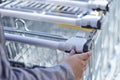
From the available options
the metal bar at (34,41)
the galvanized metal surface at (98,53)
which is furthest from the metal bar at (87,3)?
the metal bar at (34,41)

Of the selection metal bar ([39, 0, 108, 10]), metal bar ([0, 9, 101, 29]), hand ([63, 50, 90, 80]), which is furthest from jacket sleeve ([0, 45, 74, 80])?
metal bar ([39, 0, 108, 10])

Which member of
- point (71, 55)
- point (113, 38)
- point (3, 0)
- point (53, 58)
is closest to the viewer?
point (71, 55)

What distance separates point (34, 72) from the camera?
2.43 ft

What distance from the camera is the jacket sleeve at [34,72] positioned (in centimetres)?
66

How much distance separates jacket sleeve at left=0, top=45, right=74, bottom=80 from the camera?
26.2 inches

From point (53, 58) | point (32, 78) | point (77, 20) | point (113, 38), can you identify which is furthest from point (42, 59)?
point (113, 38)

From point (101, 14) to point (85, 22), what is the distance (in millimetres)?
103

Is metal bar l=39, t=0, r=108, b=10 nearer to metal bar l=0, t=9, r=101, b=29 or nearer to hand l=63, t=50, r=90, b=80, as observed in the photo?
metal bar l=0, t=9, r=101, b=29

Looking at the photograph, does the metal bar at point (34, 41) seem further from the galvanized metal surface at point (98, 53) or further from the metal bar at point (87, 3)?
the metal bar at point (87, 3)

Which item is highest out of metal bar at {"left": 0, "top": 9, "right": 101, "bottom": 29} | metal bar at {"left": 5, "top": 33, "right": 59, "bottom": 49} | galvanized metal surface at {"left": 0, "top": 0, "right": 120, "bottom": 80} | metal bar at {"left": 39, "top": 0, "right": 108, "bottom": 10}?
metal bar at {"left": 39, "top": 0, "right": 108, "bottom": 10}

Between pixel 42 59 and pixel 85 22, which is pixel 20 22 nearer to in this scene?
pixel 42 59

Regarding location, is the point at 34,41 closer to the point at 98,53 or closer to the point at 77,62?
the point at 77,62

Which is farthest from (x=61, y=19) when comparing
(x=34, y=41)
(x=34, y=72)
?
(x=34, y=72)

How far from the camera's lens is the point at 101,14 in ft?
3.19
